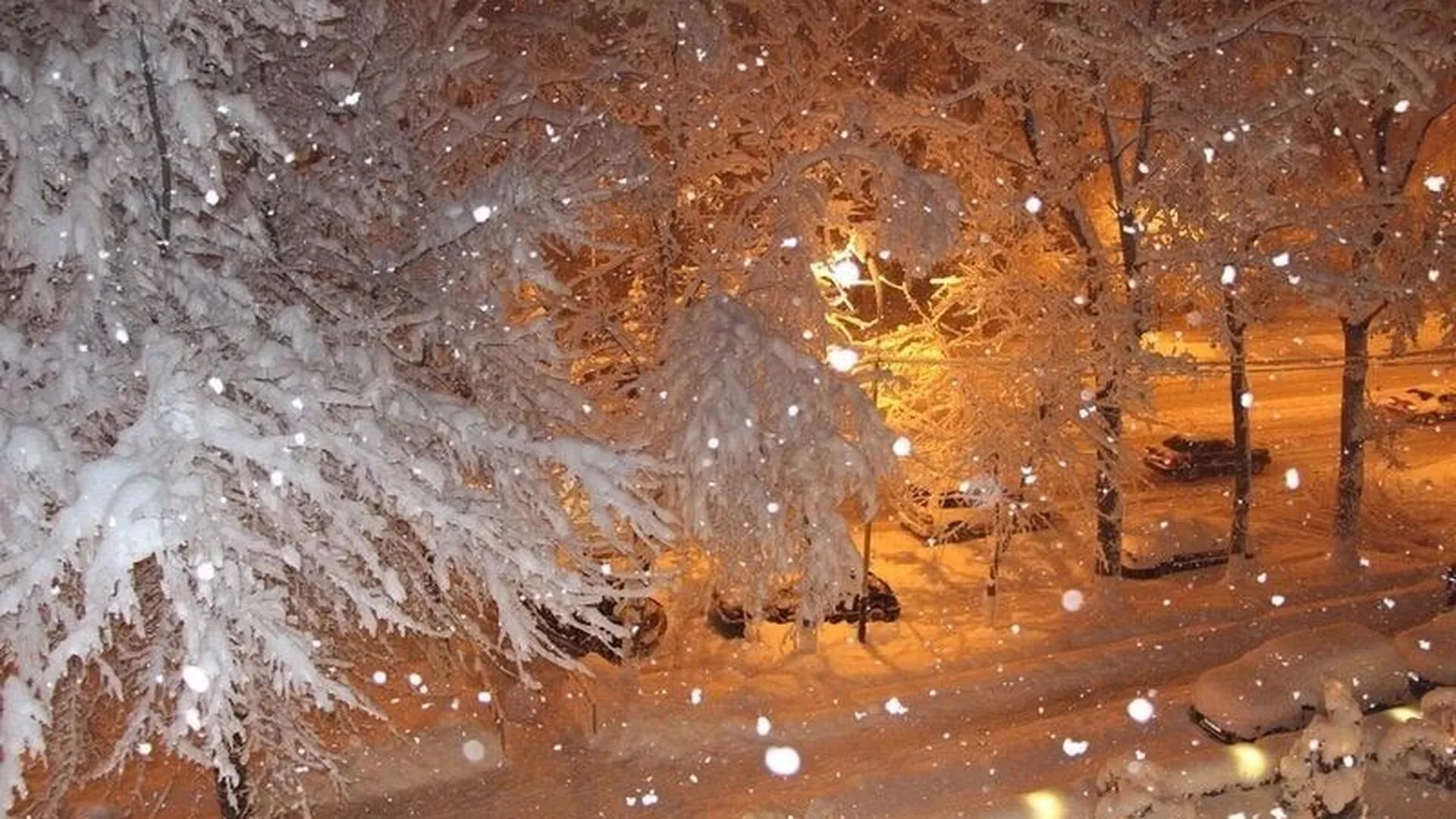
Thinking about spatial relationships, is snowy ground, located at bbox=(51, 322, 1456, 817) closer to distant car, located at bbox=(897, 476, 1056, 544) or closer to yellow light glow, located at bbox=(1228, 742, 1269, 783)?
yellow light glow, located at bbox=(1228, 742, 1269, 783)

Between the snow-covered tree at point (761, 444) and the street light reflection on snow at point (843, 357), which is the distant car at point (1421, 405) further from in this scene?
the snow-covered tree at point (761, 444)

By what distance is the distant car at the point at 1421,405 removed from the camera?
25266 mm

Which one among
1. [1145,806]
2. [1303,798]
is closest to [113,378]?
[1145,806]

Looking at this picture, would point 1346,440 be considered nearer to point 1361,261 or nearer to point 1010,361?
point 1361,261

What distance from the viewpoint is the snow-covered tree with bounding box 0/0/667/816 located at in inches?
237

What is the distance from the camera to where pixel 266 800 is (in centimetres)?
1040

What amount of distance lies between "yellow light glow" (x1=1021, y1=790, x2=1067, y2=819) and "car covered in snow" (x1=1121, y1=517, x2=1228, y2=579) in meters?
9.56

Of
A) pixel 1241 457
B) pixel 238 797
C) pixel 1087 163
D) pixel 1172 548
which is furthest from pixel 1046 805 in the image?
pixel 1241 457

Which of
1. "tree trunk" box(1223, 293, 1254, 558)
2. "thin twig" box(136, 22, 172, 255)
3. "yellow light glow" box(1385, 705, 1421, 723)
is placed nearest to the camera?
"thin twig" box(136, 22, 172, 255)

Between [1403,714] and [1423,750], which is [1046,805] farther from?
[1403,714]

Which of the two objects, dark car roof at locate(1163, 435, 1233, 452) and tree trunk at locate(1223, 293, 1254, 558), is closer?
tree trunk at locate(1223, 293, 1254, 558)

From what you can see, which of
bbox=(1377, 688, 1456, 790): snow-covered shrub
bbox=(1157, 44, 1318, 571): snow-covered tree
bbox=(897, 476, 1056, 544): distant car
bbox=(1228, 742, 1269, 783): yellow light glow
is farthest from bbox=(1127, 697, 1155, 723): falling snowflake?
bbox=(1157, 44, 1318, 571): snow-covered tree

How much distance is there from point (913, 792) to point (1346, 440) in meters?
12.2

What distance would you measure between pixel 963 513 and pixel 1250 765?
10.1 metres
